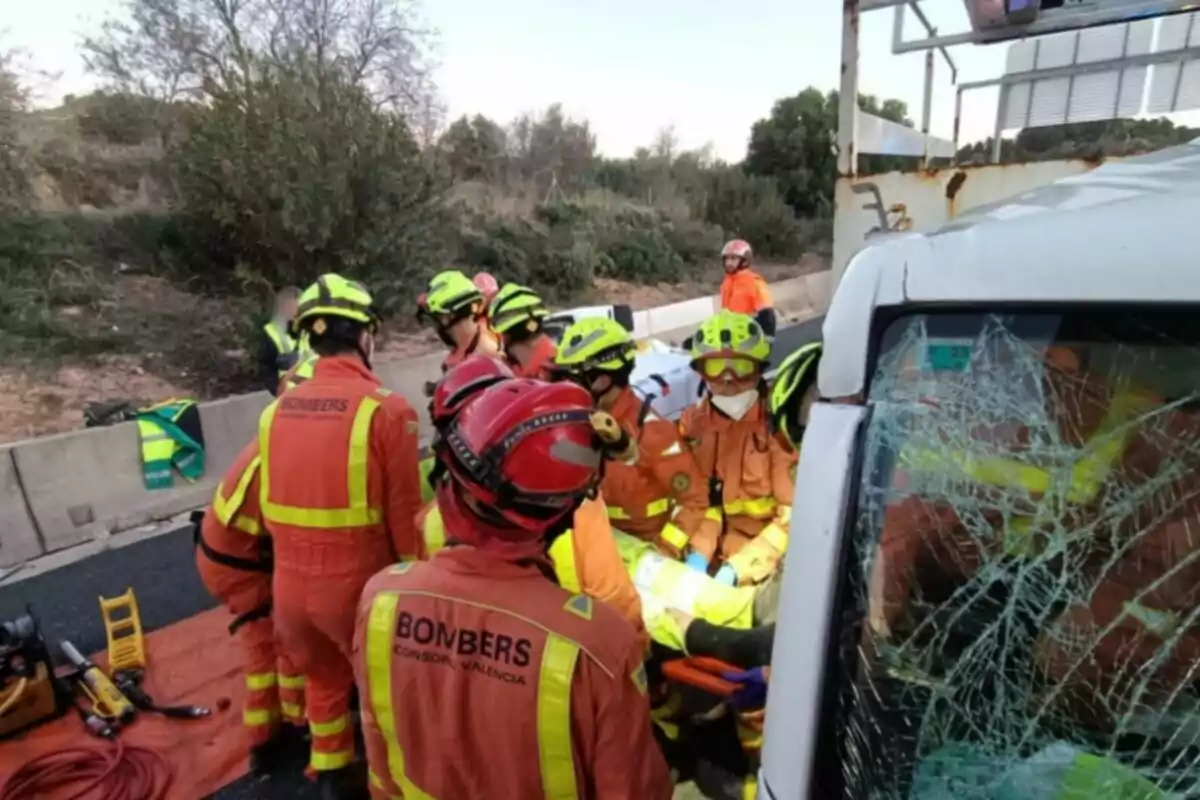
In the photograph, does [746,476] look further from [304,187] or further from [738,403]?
[304,187]

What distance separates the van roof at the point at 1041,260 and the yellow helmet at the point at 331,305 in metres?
2.43

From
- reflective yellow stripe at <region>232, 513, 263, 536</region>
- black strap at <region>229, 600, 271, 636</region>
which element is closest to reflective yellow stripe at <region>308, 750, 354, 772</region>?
black strap at <region>229, 600, 271, 636</region>

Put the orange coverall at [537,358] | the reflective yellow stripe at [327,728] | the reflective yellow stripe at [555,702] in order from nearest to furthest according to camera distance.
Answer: the reflective yellow stripe at [555,702] < the reflective yellow stripe at [327,728] < the orange coverall at [537,358]

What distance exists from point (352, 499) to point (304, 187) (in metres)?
8.97

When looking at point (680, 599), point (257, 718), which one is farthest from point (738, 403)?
point (257, 718)

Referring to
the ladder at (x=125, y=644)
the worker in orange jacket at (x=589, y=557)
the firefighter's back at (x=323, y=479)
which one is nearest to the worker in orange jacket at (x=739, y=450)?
the worker in orange jacket at (x=589, y=557)

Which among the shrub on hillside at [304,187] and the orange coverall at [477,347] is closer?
the orange coverall at [477,347]

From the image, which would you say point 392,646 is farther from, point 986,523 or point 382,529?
point 382,529

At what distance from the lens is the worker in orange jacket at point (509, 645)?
156 centimetres

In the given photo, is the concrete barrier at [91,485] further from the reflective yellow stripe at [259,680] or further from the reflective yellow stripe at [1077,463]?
the reflective yellow stripe at [1077,463]

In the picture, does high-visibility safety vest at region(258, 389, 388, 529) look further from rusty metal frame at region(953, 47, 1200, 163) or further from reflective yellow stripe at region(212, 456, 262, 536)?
rusty metal frame at region(953, 47, 1200, 163)

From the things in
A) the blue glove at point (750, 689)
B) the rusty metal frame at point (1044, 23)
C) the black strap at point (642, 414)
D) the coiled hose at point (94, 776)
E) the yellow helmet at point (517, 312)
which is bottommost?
the coiled hose at point (94, 776)

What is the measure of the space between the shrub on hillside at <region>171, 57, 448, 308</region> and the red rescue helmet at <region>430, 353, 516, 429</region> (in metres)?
9.66

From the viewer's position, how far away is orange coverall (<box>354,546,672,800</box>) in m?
1.55
